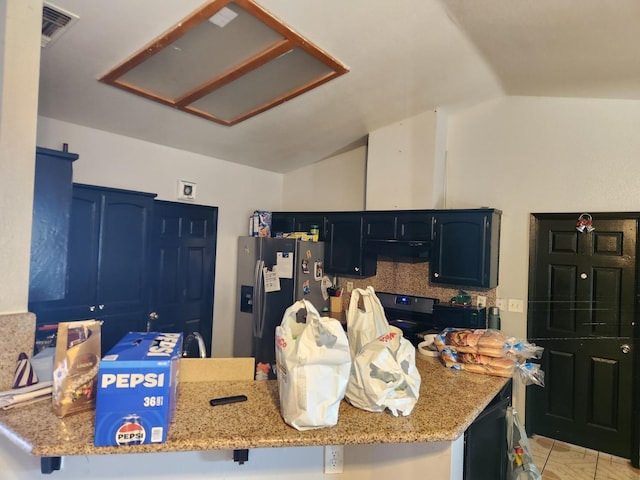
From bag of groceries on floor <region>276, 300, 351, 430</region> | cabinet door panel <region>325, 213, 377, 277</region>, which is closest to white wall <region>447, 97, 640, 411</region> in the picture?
cabinet door panel <region>325, 213, 377, 277</region>

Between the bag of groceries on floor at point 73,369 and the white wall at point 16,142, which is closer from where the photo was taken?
the bag of groceries on floor at point 73,369

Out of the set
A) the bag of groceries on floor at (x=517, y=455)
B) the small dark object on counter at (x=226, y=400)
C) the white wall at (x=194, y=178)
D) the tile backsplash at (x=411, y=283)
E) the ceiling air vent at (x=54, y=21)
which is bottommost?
the bag of groceries on floor at (x=517, y=455)

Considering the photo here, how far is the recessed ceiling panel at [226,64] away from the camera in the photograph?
206 cm

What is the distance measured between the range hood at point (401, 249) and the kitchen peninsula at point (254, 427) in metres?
2.04

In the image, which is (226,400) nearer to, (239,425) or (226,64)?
(239,425)

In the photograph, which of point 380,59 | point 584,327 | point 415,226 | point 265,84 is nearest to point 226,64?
point 265,84

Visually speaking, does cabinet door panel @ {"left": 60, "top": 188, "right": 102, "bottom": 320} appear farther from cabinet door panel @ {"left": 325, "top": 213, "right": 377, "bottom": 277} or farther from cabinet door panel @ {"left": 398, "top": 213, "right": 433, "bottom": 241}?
cabinet door panel @ {"left": 398, "top": 213, "right": 433, "bottom": 241}

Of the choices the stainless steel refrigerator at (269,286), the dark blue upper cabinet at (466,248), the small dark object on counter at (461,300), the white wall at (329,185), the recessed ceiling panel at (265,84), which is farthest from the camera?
the white wall at (329,185)

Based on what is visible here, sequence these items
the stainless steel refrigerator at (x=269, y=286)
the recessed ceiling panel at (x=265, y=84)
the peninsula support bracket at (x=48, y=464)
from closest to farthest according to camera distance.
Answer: the peninsula support bracket at (x=48, y=464)
the recessed ceiling panel at (x=265, y=84)
the stainless steel refrigerator at (x=269, y=286)

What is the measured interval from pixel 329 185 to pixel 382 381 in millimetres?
3475

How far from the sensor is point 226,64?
2432 millimetres

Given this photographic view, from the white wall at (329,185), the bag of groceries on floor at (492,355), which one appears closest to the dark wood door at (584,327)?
the bag of groceries on floor at (492,355)

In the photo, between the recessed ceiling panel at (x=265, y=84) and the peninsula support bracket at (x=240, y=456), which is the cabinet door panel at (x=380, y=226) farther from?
the peninsula support bracket at (x=240, y=456)

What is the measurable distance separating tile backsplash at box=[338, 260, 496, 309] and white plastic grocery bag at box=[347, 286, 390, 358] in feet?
7.72
